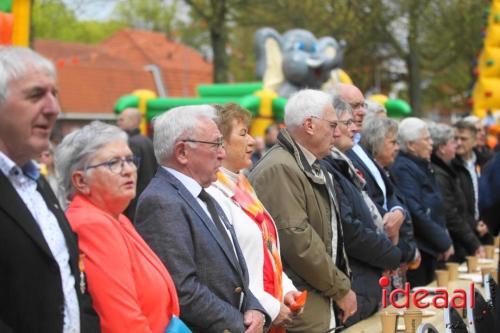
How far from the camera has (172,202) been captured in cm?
369

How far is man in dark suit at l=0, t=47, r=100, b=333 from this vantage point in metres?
2.53

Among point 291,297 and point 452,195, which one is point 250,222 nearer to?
point 291,297

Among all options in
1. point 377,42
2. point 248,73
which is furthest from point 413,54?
point 248,73

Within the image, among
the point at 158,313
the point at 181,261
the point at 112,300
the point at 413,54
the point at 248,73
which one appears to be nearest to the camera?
the point at 112,300

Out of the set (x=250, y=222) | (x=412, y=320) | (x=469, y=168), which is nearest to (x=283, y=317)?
(x=250, y=222)

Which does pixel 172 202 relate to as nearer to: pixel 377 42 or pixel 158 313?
pixel 158 313

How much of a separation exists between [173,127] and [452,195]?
4499 millimetres

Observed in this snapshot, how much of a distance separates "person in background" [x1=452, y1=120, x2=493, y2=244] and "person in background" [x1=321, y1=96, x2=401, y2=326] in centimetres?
317

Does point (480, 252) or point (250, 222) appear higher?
point (250, 222)

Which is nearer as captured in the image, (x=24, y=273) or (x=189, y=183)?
(x=24, y=273)

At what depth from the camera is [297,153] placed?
4.69 m

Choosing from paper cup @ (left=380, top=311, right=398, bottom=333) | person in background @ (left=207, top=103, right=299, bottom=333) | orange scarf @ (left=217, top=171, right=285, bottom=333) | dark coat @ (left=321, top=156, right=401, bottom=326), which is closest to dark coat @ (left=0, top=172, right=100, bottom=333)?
person in background @ (left=207, top=103, right=299, bottom=333)

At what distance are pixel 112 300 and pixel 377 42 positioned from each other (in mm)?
24625

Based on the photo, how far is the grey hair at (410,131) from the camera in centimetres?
682
